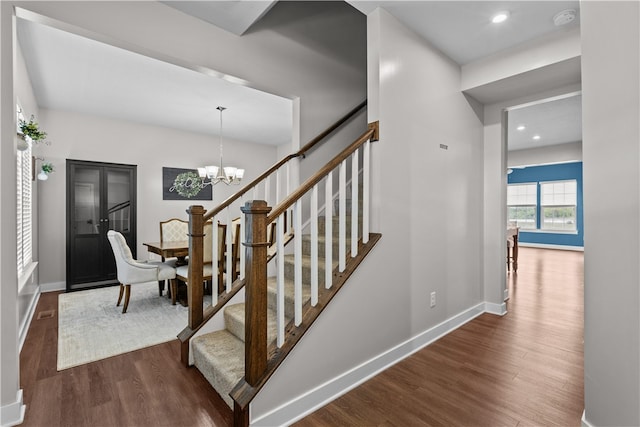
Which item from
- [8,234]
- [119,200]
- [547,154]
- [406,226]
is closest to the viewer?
[8,234]

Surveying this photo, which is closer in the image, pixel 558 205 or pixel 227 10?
pixel 227 10

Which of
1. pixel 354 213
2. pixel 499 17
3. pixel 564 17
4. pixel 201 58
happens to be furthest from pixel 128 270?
pixel 564 17

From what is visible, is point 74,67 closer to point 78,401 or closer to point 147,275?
point 147,275

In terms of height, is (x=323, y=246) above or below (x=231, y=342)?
above

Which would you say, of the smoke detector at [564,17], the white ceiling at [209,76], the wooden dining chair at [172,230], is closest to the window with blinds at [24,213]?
the white ceiling at [209,76]

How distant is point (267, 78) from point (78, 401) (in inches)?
112

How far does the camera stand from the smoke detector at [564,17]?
231 cm

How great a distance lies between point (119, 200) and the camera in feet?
17.1

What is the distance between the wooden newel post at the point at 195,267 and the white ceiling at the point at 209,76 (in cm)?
163

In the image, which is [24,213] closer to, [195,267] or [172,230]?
[172,230]

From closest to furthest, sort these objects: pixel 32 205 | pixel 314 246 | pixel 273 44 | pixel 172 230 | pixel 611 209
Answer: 1. pixel 611 209
2. pixel 314 246
3. pixel 273 44
4. pixel 32 205
5. pixel 172 230

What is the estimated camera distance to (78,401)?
1.91 metres

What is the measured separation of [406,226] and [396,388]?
3.94 ft

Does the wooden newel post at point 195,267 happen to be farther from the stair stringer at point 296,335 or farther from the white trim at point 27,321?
the white trim at point 27,321
